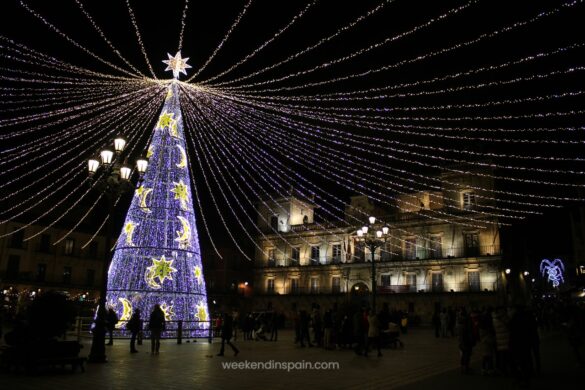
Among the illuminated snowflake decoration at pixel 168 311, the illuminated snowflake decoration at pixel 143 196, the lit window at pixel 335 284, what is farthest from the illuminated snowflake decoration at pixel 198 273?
the lit window at pixel 335 284

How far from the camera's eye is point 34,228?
34719 mm

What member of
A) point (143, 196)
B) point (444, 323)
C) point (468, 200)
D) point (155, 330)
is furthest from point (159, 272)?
point (468, 200)

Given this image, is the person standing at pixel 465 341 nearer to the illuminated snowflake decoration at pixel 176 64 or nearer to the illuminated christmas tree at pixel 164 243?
the illuminated christmas tree at pixel 164 243

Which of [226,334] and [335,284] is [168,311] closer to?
[226,334]

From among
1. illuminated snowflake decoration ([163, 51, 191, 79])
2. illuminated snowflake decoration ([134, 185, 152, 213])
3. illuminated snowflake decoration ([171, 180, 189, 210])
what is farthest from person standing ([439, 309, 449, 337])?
illuminated snowflake decoration ([163, 51, 191, 79])

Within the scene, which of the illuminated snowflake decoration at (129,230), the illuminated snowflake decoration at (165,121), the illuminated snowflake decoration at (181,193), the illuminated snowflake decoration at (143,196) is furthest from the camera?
the illuminated snowflake decoration at (165,121)

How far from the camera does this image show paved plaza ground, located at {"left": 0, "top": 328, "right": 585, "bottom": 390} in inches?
277

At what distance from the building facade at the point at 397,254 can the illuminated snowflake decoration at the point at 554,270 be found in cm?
2071

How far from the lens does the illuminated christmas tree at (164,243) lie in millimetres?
14086

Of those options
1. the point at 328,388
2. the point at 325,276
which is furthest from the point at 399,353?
the point at 325,276

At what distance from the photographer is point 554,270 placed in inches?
1941

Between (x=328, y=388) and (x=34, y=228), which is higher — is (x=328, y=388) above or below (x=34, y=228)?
below

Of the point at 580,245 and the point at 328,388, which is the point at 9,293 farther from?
the point at 580,245

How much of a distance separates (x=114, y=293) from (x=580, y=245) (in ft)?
115
